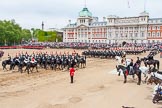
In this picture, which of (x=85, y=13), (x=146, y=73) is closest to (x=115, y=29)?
(x=85, y=13)

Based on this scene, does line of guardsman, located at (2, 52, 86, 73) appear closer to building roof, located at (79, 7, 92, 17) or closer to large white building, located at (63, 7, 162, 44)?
large white building, located at (63, 7, 162, 44)

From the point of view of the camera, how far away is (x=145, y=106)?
52.0 ft

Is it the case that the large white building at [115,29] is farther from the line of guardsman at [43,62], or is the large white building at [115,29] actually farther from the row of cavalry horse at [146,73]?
the row of cavalry horse at [146,73]

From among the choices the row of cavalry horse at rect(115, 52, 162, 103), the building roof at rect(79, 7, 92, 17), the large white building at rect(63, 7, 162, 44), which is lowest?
the row of cavalry horse at rect(115, 52, 162, 103)

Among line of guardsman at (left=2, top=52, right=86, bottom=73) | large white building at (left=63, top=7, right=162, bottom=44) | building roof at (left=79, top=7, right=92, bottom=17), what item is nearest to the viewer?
line of guardsman at (left=2, top=52, right=86, bottom=73)

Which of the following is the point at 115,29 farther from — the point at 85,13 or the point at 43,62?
the point at 43,62

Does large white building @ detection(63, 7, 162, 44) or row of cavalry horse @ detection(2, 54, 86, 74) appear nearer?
row of cavalry horse @ detection(2, 54, 86, 74)

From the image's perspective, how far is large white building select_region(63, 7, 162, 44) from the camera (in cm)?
12756

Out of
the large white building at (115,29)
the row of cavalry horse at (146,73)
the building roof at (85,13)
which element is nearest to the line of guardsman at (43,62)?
the row of cavalry horse at (146,73)

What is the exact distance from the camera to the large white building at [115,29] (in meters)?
128

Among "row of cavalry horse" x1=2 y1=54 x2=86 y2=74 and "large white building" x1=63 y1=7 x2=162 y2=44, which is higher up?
"large white building" x1=63 y1=7 x2=162 y2=44

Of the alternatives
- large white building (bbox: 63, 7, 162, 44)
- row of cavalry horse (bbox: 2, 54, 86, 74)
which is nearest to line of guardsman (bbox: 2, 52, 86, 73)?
row of cavalry horse (bbox: 2, 54, 86, 74)

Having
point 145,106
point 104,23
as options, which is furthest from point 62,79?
point 104,23

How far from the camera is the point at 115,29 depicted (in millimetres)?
137875
